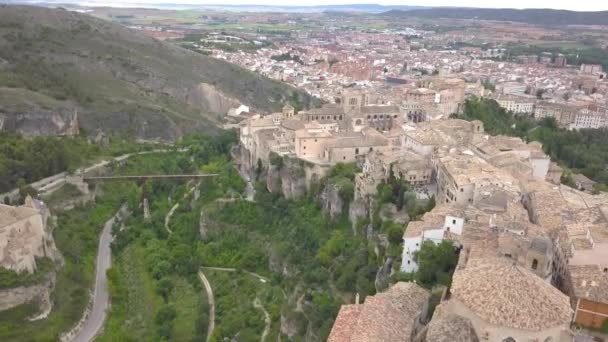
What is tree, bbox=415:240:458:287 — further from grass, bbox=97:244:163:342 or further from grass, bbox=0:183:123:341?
grass, bbox=0:183:123:341

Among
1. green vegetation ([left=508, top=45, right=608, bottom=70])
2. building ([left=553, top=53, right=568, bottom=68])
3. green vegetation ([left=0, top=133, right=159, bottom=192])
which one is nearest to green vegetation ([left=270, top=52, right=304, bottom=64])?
green vegetation ([left=508, top=45, right=608, bottom=70])

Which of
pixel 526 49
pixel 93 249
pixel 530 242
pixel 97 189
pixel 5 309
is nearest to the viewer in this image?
pixel 530 242

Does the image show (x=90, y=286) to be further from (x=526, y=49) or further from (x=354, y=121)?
(x=526, y=49)

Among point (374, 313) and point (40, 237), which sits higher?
point (374, 313)

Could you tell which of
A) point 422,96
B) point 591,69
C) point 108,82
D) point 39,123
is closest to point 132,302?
point 39,123

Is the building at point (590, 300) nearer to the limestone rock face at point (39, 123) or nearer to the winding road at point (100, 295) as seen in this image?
the winding road at point (100, 295)

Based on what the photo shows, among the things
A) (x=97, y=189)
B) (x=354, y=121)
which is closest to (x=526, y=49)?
(x=354, y=121)

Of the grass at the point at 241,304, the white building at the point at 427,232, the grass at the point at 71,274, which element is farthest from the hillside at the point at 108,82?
the white building at the point at 427,232
